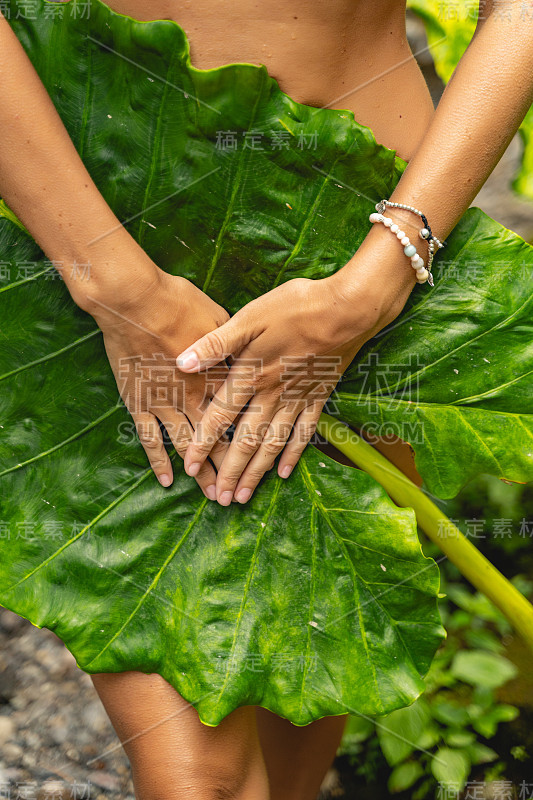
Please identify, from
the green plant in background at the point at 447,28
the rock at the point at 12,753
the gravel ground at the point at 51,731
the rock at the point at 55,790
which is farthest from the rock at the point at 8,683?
the green plant in background at the point at 447,28

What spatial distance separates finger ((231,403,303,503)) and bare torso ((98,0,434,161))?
39 centimetres

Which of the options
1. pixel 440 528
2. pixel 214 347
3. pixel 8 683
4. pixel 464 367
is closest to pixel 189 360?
pixel 214 347

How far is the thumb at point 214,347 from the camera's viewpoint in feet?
2.49

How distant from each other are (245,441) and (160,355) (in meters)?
0.15

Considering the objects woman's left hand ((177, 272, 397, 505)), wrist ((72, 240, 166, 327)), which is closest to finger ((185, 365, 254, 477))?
woman's left hand ((177, 272, 397, 505))

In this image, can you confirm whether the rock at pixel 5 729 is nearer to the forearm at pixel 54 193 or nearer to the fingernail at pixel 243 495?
the fingernail at pixel 243 495

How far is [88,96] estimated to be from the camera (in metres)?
0.73

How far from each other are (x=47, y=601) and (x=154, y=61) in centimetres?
65

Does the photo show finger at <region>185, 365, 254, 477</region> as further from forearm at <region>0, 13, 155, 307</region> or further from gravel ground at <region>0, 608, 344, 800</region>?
gravel ground at <region>0, 608, 344, 800</region>

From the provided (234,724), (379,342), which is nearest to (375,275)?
(379,342)

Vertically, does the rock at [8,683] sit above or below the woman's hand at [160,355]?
below

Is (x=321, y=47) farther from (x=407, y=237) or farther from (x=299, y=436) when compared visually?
(x=299, y=436)

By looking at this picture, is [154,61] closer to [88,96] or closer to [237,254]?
[88,96]

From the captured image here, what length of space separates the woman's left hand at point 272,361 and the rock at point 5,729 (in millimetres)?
1241
